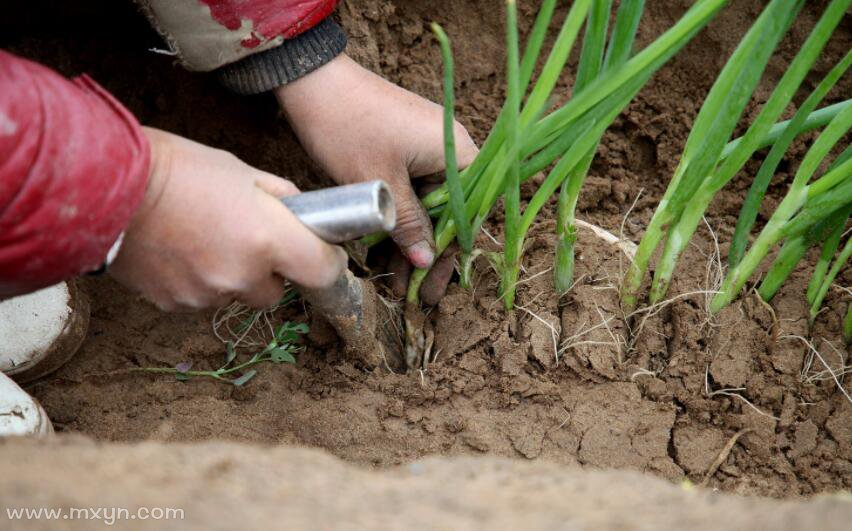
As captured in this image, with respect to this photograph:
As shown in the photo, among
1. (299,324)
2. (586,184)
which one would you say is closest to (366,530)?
(299,324)

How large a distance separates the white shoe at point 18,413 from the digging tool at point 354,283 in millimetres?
472

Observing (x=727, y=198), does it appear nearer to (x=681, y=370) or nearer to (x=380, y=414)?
(x=681, y=370)

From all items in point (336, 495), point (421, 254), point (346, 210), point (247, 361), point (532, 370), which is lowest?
point (247, 361)

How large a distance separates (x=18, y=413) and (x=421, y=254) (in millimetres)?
700

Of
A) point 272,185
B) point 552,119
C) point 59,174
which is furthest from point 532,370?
point 59,174

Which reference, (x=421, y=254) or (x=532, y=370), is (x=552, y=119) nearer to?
(x=421, y=254)

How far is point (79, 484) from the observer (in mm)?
761

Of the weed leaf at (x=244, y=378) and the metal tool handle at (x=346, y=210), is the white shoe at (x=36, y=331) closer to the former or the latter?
the weed leaf at (x=244, y=378)

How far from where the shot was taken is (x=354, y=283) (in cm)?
138

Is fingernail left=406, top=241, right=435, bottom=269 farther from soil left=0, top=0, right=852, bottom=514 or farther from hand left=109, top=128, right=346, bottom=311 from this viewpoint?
hand left=109, top=128, right=346, bottom=311

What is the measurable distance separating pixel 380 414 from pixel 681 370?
528 millimetres

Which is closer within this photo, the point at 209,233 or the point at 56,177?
the point at 56,177

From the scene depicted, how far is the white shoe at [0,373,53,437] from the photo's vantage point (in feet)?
4.07

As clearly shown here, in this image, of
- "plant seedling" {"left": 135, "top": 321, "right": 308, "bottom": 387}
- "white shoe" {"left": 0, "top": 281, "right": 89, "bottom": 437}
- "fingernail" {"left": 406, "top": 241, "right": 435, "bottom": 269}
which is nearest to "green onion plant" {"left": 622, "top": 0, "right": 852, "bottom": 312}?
"fingernail" {"left": 406, "top": 241, "right": 435, "bottom": 269}
